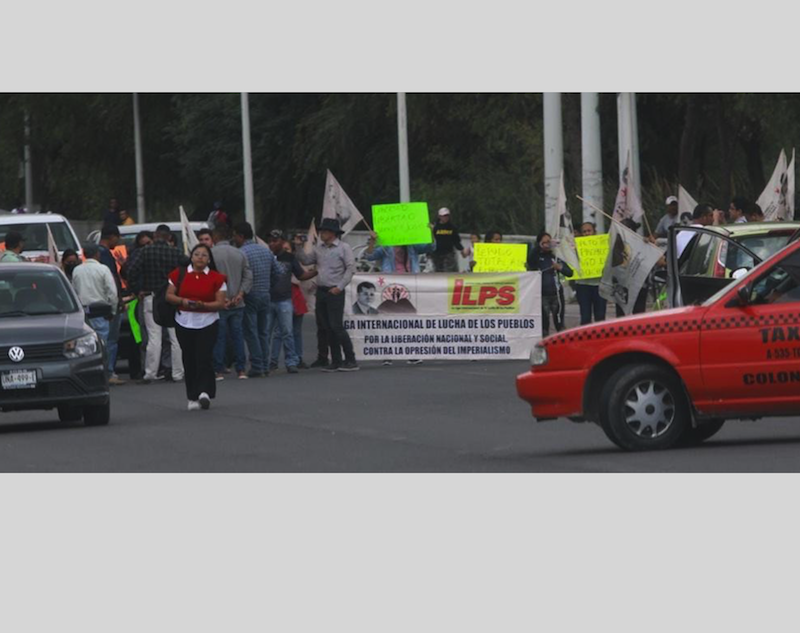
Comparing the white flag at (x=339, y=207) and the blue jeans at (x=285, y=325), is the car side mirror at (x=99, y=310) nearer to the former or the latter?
the blue jeans at (x=285, y=325)

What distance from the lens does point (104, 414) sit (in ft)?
57.8

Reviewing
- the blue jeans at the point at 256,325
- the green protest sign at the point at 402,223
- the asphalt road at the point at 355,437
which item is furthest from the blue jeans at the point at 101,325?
the green protest sign at the point at 402,223

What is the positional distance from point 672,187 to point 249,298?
20.9m

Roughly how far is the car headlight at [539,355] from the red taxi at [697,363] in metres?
0.27

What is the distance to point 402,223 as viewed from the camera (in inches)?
1120

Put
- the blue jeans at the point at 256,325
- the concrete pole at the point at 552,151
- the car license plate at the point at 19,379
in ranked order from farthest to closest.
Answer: the concrete pole at the point at 552,151
the blue jeans at the point at 256,325
the car license plate at the point at 19,379

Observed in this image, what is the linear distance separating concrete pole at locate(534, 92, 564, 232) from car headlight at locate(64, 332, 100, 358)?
18238 millimetres

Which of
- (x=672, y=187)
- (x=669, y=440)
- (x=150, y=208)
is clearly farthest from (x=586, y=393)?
(x=150, y=208)

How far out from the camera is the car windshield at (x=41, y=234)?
2741 centimetres

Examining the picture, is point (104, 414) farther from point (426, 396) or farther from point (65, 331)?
point (426, 396)

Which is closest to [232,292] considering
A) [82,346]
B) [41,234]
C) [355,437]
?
[82,346]

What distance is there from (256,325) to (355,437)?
7.90 m

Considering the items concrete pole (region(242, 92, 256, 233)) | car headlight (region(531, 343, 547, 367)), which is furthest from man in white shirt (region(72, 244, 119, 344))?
concrete pole (region(242, 92, 256, 233))

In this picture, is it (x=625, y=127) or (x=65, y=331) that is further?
(x=625, y=127)
